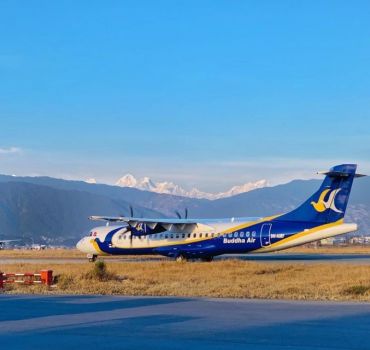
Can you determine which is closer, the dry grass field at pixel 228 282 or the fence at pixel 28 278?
the dry grass field at pixel 228 282

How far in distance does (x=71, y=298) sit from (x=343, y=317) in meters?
9.30

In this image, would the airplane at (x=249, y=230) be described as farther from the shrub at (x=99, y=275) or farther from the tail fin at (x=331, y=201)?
the shrub at (x=99, y=275)

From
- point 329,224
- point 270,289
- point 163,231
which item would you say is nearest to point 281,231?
point 329,224

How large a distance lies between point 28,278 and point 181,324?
15.6 metres

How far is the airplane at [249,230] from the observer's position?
44.2 metres

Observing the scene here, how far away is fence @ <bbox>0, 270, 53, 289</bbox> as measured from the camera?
27.6 meters

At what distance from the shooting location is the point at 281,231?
44250 millimetres

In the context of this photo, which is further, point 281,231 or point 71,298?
point 281,231

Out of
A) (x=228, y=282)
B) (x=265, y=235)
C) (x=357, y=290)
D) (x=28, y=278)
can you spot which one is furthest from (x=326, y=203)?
(x=28, y=278)

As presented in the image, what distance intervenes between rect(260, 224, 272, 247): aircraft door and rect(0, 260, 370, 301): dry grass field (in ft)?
21.3

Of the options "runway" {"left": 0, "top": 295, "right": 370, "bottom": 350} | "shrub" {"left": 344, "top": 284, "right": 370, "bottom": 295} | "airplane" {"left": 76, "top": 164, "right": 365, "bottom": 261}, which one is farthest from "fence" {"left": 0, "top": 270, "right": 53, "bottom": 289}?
"airplane" {"left": 76, "top": 164, "right": 365, "bottom": 261}

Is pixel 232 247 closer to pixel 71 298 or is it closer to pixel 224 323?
pixel 71 298

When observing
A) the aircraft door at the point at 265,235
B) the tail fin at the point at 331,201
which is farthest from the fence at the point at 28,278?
the tail fin at the point at 331,201

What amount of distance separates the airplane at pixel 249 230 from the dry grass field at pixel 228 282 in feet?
22.1
